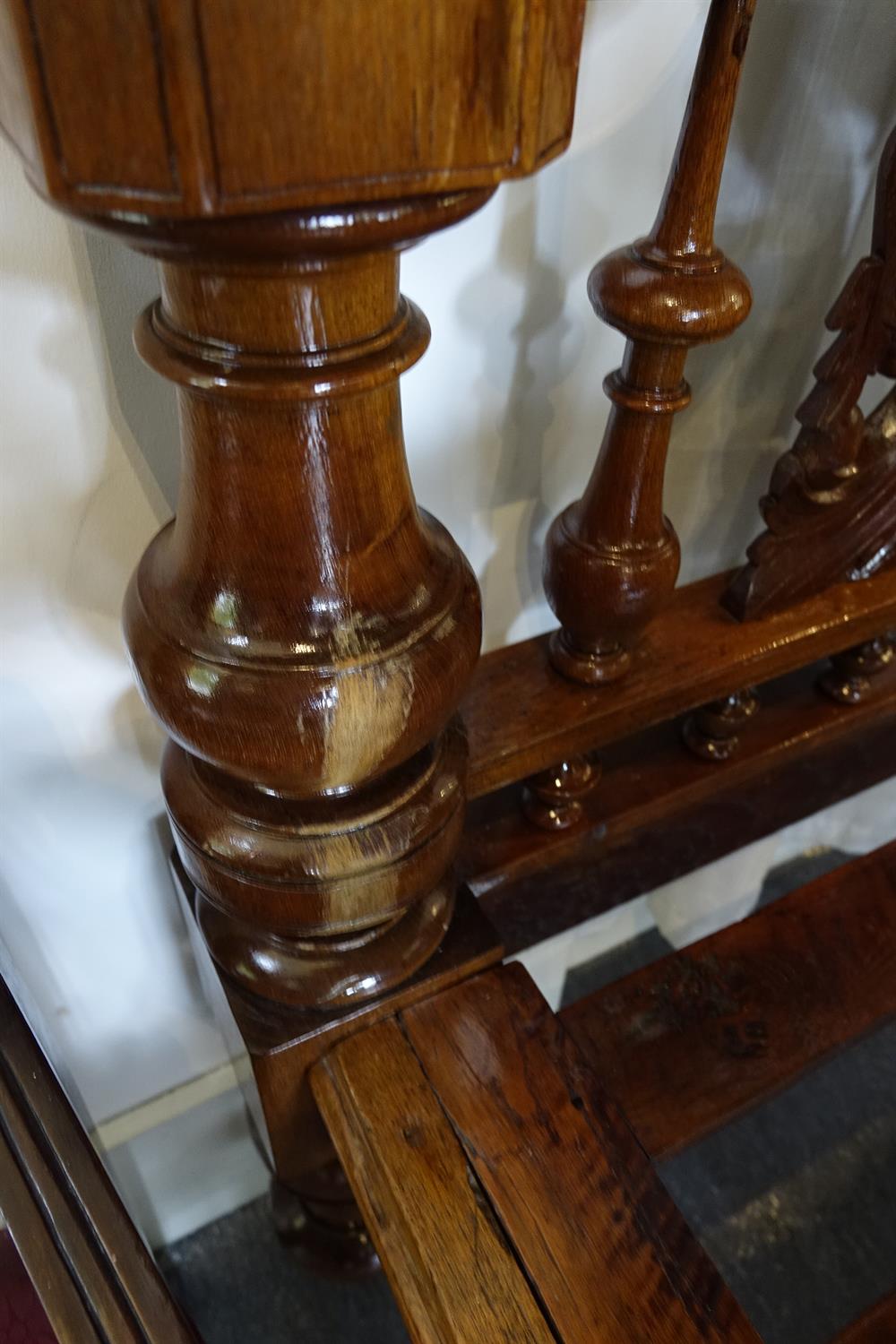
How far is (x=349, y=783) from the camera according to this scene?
36 cm

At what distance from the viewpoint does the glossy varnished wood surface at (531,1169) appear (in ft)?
1.35

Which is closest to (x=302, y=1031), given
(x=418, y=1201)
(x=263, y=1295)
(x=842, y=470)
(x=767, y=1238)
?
(x=418, y=1201)

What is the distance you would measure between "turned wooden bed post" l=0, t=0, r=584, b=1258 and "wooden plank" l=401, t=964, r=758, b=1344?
5 cm

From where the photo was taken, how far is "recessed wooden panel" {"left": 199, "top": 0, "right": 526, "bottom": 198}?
0.18 meters

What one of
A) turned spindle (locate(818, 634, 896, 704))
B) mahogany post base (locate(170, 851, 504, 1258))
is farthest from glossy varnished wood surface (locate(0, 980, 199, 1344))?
turned spindle (locate(818, 634, 896, 704))

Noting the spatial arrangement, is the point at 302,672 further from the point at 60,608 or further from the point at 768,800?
the point at 768,800

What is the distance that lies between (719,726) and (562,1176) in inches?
12.8

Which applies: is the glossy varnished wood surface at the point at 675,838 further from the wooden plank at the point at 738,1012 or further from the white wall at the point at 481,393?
the white wall at the point at 481,393

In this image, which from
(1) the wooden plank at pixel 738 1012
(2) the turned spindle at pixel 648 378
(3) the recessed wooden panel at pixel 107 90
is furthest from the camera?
(1) the wooden plank at pixel 738 1012

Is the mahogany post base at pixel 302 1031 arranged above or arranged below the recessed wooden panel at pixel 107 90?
below

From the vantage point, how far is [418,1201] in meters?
0.43

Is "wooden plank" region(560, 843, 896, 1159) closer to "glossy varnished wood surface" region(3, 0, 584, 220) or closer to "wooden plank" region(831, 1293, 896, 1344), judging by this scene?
"wooden plank" region(831, 1293, 896, 1344)

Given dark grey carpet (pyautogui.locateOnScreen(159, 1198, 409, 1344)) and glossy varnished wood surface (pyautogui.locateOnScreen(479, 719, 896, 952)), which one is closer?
glossy varnished wood surface (pyautogui.locateOnScreen(479, 719, 896, 952))

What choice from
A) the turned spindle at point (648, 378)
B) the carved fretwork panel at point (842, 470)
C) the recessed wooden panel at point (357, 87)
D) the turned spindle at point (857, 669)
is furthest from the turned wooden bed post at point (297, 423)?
the turned spindle at point (857, 669)
